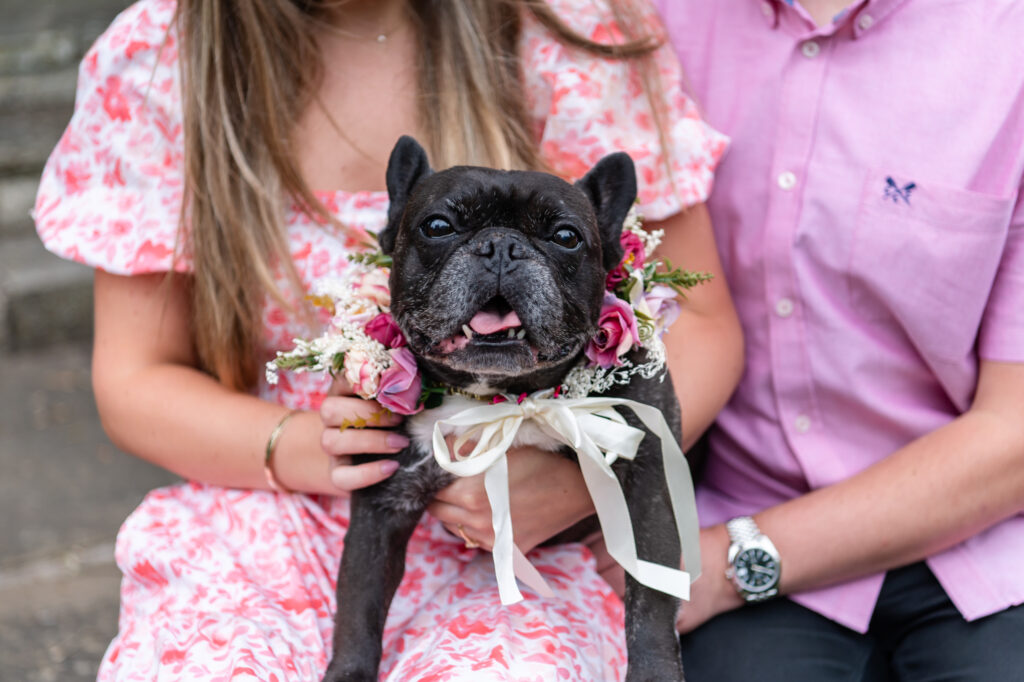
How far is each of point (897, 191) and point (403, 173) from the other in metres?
0.87

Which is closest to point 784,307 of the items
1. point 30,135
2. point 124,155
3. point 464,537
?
point 464,537

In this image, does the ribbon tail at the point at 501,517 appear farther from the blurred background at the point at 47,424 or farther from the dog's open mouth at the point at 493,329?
the blurred background at the point at 47,424

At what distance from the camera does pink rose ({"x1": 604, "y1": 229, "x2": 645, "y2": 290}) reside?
159 cm

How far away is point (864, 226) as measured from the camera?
1.84 metres

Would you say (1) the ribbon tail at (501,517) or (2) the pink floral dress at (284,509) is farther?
(2) the pink floral dress at (284,509)

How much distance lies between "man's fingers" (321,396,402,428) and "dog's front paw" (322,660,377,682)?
35 centimetres

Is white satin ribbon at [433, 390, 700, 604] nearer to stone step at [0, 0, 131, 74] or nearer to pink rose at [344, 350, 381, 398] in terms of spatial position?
pink rose at [344, 350, 381, 398]

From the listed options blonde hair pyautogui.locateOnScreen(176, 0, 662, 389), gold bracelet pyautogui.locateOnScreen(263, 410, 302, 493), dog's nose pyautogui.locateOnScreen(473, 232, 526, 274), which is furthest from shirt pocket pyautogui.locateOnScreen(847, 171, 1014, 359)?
gold bracelet pyautogui.locateOnScreen(263, 410, 302, 493)

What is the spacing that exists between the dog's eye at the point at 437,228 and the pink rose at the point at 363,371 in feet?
0.64

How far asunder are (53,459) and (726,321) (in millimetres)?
2599

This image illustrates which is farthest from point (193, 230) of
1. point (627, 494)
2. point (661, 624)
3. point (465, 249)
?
point (661, 624)

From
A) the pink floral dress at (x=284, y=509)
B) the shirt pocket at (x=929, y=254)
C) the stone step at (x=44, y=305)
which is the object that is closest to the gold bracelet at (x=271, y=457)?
the pink floral dress at (x=284, y=509)

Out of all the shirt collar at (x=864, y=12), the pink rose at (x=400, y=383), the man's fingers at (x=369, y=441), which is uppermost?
the shirt collar at (x=864, y=12)

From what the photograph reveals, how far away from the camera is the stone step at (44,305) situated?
4.27 metres
